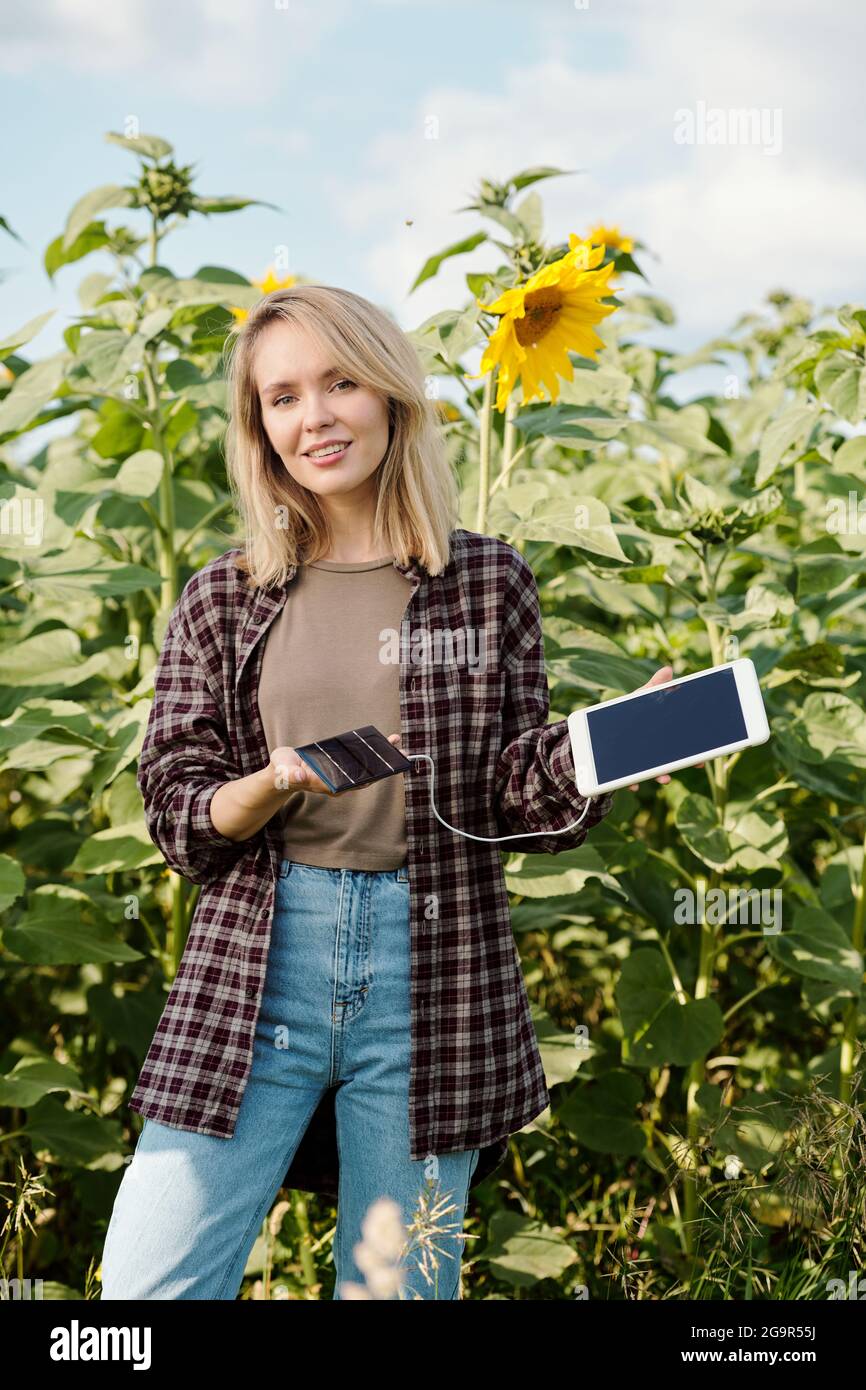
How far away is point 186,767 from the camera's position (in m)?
1.73

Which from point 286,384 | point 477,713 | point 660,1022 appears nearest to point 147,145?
point 286,384

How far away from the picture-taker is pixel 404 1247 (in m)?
1.48

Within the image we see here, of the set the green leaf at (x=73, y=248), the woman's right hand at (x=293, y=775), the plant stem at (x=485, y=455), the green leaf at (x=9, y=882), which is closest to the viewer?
the woman's right hand at (x=293, y=775)

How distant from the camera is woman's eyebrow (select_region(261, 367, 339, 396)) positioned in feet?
5.73

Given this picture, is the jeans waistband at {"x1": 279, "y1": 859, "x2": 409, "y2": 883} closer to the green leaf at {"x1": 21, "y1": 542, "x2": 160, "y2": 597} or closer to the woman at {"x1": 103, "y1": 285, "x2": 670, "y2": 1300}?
the woman at {"x1": 103, "y1": 285, "x2": 670, "y2": 1300}

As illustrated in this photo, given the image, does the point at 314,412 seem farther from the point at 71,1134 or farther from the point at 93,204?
the point at 71,1134

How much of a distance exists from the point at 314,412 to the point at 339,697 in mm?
370

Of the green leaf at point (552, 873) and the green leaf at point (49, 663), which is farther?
the green leaf at point (49, 663)

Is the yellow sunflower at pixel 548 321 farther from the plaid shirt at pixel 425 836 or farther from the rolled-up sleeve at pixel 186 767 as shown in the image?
the rolled-up sleeve at pixel 186 767

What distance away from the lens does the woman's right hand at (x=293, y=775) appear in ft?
4.89

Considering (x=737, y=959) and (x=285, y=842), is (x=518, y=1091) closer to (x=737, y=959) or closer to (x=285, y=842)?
(x=285, y=842)

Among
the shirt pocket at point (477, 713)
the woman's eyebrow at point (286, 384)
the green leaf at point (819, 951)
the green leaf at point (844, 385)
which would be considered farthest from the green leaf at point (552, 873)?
the green leaf at point (844, 385)

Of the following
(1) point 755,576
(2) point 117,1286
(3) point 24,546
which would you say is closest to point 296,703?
(2) point 117,1286

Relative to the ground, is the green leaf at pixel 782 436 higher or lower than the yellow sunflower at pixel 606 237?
lower
